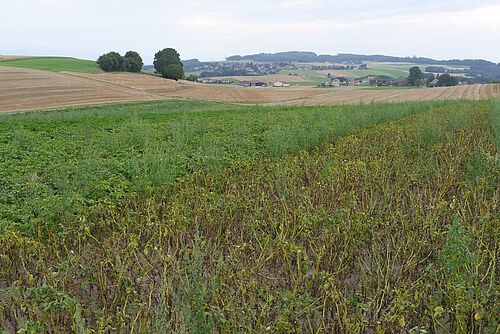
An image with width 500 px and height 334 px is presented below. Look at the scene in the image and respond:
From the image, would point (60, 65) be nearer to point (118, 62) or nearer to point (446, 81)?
point (118, 62)

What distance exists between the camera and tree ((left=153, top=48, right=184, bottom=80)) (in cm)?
6150

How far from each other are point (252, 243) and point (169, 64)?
203 ft

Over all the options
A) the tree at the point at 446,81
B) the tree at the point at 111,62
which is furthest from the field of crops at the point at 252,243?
the tree at the point at 446,81

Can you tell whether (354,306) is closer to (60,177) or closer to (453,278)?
(453,278)

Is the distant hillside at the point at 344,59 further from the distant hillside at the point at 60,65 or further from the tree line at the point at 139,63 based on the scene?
the distant hillside at the point at 60,65

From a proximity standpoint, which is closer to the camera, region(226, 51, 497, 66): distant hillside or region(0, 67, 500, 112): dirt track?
region(0, 67, 500, 112): dirt track

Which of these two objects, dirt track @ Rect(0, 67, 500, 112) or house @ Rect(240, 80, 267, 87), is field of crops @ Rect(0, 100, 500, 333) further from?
house @ Rect(240, 80, 267, 87)

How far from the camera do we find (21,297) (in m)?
3.10

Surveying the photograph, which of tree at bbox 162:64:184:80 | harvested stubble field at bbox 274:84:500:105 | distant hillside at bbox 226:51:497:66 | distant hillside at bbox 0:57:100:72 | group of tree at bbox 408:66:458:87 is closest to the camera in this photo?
harvested stubble field at bbox 274:84:500:105

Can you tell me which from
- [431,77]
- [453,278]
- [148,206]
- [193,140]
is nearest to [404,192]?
[453,278]

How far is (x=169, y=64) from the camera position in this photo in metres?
62.5

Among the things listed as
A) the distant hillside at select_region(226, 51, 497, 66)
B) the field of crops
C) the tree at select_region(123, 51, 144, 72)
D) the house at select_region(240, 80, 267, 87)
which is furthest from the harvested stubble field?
the distant hillside at select_region(226, 51, 497, 66)

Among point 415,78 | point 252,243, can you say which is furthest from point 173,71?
point 252,243

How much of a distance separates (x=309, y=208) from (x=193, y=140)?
20.8ft
